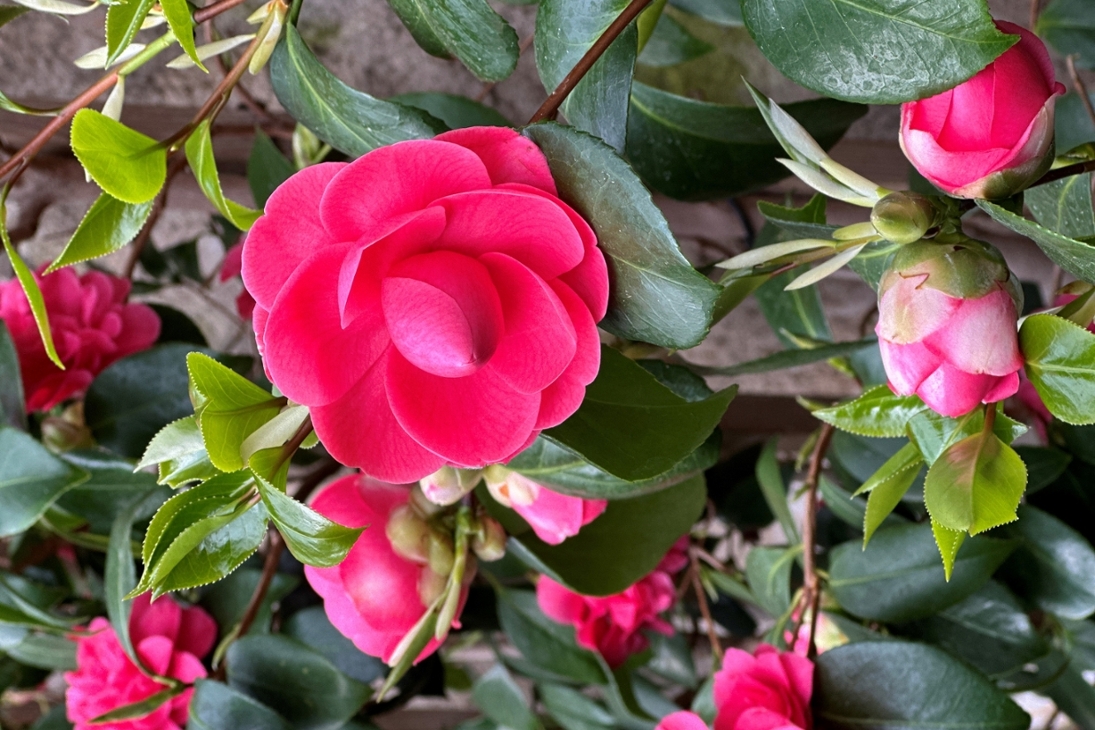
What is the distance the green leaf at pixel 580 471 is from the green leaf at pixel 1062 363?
0.13 meters

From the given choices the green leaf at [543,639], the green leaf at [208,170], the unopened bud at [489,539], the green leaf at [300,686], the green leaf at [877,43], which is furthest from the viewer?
the green leaf at [543,639]

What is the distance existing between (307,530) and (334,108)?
0.53ft

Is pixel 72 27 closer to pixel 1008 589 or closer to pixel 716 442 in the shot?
pixel 716 442

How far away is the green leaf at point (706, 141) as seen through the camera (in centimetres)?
43

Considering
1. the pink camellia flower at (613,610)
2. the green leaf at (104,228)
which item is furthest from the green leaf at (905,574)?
the green leaf at (104,228)

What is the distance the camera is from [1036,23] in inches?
23.0

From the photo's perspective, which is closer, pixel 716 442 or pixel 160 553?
pixel 160 553

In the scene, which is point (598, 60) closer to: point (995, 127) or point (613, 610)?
point (995, 127)

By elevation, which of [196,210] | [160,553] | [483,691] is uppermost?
[160,553]

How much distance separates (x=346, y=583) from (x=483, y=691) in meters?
0.39

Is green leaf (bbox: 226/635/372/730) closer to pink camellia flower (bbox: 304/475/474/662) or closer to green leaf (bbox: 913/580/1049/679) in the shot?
pink camellia flower (bbox: 304/475/474/662)

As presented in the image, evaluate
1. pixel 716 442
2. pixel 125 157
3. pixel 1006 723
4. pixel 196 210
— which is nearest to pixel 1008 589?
pixel 1006 723

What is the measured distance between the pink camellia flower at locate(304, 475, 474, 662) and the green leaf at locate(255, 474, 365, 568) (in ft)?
0.47

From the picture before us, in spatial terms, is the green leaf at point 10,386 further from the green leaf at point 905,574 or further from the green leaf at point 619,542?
the green leaf at point 905,574
